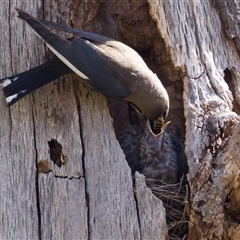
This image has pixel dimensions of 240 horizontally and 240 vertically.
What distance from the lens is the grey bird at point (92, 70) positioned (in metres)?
3.62

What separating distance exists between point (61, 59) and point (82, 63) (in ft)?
0.42

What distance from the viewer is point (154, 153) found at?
4.31 metres

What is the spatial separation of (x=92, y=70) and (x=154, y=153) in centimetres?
86

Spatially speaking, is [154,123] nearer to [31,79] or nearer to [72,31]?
[72,31]

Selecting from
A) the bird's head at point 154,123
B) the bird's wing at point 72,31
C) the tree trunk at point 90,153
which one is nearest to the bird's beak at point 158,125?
the bird's head at point 154,123

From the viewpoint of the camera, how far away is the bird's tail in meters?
3.55

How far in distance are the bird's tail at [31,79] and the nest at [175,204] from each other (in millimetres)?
906

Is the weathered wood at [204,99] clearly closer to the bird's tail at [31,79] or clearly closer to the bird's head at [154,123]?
the bird's head at [154,123]

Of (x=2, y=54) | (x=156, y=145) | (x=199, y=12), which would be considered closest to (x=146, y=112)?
(x=156, y=145)

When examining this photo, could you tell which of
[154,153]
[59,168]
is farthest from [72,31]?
[154,153]

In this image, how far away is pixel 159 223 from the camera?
11.6 ft

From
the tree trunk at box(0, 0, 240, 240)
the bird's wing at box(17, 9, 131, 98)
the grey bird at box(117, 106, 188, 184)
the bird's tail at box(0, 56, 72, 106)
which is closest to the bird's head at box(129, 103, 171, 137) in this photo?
the grey bird at box(117, 106, 188, 184)

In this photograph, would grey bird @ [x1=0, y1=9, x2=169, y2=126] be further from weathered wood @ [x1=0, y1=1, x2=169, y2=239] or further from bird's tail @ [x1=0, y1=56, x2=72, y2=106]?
weathered wood @ [x1=0, y1=1, x2=169, y2=239]

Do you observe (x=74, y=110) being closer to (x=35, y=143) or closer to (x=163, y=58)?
(x=35, y=143)
